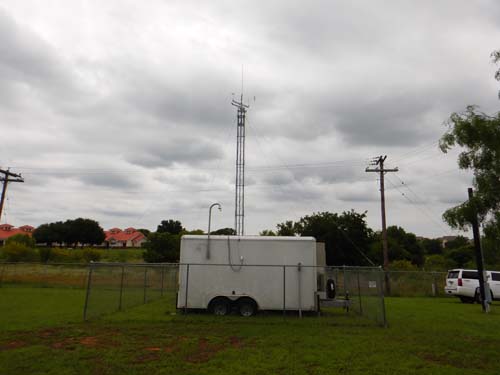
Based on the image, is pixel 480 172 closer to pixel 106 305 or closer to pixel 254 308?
pixel 254 308

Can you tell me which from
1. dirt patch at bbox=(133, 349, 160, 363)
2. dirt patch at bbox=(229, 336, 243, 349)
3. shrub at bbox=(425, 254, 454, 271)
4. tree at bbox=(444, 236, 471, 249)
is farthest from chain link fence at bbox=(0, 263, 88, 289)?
shrub at bbox=(425, 254, 454, 271)

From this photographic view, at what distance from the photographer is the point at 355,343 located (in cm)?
930

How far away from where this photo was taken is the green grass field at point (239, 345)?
7.21m

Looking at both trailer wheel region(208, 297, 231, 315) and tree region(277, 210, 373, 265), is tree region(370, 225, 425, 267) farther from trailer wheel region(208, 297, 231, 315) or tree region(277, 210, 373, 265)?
trailer wheel region(208, 297, 231, 315)

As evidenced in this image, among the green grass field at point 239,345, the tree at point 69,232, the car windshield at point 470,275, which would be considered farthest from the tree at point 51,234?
the car windshield at point 470,275

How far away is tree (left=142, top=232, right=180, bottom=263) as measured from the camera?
144 ft

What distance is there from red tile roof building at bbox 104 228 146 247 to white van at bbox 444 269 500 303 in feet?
309

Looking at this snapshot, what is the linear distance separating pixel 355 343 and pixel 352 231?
34.7 meters

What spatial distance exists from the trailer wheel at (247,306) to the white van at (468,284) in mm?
13201

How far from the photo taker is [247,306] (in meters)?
13.5

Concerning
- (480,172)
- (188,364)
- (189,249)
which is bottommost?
(188,364)

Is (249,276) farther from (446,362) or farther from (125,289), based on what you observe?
(125,289)

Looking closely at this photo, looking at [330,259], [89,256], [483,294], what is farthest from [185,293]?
[89,256]

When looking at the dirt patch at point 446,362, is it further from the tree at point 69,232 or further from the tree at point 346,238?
the tree at point 69,232
